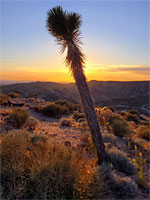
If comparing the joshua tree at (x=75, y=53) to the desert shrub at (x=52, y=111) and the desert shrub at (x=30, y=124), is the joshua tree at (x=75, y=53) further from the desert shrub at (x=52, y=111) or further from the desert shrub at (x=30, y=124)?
the desert shrub at (x=52, y=111)

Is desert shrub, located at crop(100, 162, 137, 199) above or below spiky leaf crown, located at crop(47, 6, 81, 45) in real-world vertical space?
below

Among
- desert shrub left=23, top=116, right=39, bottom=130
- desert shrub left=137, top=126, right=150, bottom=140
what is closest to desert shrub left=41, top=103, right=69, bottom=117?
desert shrub left=23, top=116, right=39, bottom=130

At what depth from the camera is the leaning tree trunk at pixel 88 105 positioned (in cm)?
500

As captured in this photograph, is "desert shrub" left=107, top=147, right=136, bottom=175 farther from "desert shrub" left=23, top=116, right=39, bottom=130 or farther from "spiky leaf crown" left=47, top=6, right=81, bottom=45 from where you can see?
"desert shrub" left=23, top=116, right=39, bottom=130

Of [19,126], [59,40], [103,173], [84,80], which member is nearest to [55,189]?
[103,173]

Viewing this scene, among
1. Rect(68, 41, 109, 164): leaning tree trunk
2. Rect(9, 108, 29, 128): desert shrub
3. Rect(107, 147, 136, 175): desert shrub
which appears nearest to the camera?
Rect(68, 41, 109, 164): leaning tree trunk

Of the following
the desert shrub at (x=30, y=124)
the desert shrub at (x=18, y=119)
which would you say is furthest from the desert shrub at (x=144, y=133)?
the desert shrub at (x=18, y=119)

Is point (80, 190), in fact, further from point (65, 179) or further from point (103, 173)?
point (103, 173)

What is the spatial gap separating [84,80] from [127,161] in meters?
3.02

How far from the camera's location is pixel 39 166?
3.53 metres

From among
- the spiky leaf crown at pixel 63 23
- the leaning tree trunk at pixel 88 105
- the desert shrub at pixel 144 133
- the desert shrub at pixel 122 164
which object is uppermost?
the spiky leaf crown at pixel 63 23

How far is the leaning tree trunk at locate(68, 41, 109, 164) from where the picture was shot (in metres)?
5.00

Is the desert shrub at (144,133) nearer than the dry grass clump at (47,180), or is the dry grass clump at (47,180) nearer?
the dry grass clump at (47,180)

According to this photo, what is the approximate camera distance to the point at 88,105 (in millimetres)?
4988
